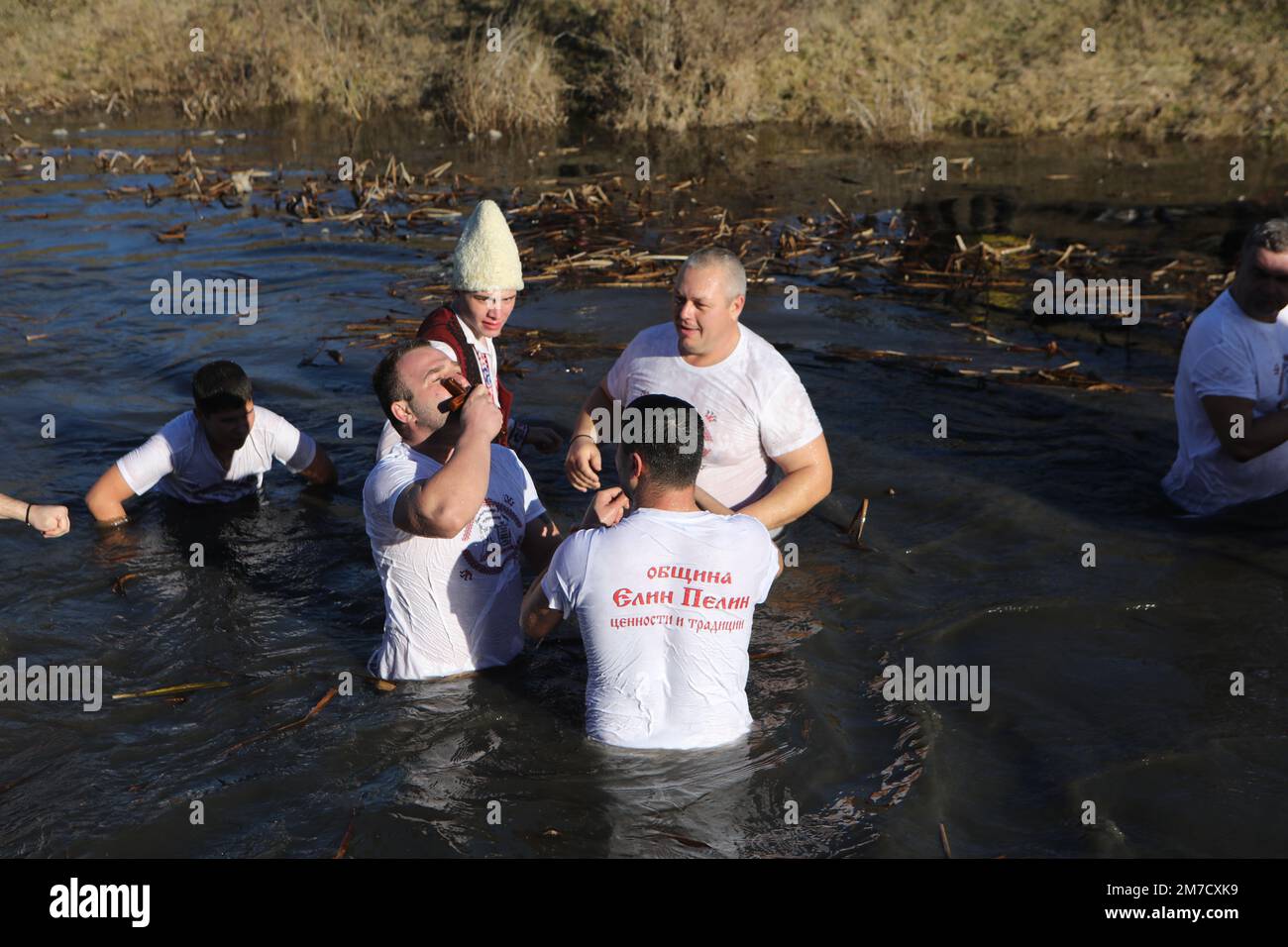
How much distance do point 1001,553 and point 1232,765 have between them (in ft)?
8.30

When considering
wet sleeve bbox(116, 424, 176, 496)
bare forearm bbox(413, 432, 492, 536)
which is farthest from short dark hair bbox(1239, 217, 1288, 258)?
wet sleeve bbox(116, 424, 176, 496)

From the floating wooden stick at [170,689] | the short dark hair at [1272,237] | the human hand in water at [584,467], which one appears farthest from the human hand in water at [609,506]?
the short dark hair at [1272,237]

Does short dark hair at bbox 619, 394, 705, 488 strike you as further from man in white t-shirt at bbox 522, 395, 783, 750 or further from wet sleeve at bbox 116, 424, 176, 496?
wet sleeve at bbox 116, 424, 176, 496

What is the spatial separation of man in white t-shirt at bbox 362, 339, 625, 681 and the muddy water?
346 mm

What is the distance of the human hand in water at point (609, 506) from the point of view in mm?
5129

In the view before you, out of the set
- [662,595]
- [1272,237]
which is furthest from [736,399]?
[1272,237]

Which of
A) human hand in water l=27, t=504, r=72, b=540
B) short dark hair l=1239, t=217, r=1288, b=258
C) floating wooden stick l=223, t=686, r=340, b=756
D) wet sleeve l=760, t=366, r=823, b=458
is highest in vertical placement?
short dark hair l=1239, t=217, r=1288, b=258

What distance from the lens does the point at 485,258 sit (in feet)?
22.5

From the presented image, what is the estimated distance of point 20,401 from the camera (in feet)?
36.4

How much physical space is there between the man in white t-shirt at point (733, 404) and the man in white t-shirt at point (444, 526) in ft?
3.14

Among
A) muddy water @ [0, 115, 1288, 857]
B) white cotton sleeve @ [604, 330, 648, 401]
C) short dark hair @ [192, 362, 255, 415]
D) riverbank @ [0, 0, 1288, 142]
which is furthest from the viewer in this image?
riverbank @ [0, 0, 1288, 142]

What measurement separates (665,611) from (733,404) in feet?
7.32

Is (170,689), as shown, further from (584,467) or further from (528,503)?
(584,467)

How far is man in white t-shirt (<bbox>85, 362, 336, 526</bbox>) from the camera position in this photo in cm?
823
